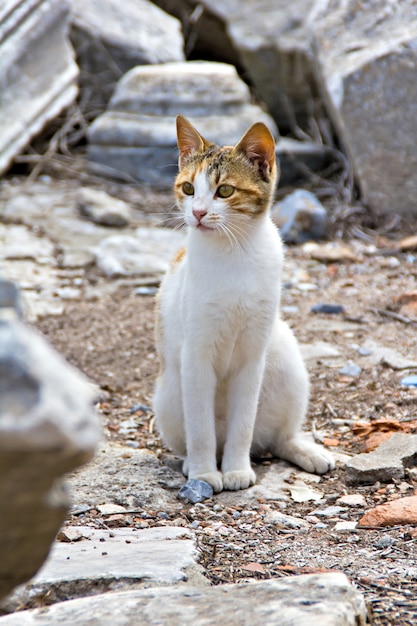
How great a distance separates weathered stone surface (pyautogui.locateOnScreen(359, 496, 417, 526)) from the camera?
2582mm

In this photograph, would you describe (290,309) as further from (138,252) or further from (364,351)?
(138,252)

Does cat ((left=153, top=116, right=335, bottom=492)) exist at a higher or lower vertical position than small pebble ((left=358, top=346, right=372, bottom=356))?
higher

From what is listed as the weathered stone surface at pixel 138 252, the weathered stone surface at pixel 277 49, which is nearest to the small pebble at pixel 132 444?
the weathered stone surface at pixel 138 252

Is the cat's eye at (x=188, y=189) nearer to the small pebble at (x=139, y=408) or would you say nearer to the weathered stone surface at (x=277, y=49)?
the small pebble at (x=139, y=408)

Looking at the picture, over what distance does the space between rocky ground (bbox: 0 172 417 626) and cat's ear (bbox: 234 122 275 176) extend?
1.21m

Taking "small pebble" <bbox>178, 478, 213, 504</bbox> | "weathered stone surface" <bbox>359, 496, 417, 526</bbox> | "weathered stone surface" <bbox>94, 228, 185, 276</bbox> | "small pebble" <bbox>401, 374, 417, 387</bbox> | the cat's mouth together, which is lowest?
"weathered stone surface" <bbox>94, 228, 185, 276</bbox>

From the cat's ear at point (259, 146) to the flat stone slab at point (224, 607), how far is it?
5.62ft

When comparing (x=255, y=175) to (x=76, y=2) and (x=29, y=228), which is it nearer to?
(x=29, y=228)

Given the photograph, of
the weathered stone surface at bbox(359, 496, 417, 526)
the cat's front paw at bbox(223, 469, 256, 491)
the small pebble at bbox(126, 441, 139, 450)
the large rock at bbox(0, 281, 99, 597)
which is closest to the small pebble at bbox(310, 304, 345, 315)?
the small pebble at bbox(126, 441, 139, 450)

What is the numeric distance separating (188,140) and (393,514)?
1.59 m

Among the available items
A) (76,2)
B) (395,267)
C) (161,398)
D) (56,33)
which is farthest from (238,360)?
(76,2)

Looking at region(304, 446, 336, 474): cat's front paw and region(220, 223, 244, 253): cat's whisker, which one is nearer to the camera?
region(220, 223, 244, 253): cat's whisker

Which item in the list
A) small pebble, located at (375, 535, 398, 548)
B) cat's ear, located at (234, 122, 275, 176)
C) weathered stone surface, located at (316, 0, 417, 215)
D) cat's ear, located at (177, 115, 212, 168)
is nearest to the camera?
small pebble, located at (375, 535, 398, 548)

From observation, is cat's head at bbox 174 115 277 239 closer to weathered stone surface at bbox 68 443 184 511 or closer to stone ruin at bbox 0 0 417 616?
weathered stone surface at bbox 68 443 184 511
